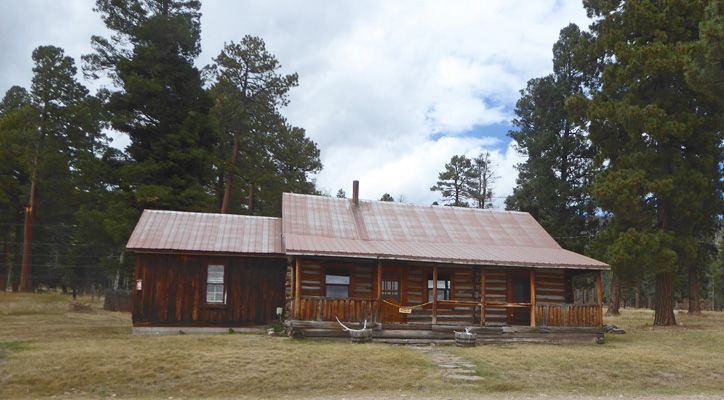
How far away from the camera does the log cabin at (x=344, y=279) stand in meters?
18.5

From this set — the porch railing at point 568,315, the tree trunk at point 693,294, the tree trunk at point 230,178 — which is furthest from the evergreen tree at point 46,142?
the tree trunk at point 693,294

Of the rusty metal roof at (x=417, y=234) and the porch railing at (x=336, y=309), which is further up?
the rusty metal roof at (x=417, y=234)

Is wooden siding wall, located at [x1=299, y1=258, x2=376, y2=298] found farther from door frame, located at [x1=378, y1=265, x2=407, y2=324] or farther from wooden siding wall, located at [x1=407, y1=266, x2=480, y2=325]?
wooden siding wall, located at [x1=407, y1=266, x2=480, y2=325]

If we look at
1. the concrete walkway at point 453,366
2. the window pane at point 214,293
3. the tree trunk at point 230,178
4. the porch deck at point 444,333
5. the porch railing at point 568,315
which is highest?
the tree trunk at point 230,178

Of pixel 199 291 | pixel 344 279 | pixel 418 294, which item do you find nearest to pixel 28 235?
pixel 199 291

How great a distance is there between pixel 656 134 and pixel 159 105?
2655 cm

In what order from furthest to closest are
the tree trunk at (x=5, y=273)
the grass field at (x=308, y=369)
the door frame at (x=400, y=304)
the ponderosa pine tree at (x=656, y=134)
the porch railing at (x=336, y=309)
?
the tree trunk at (x=5, y=273) < the ponderosa pine tree at (x=656, y=134) < the door frame at (x=400, y=304) < the porch railing at (x=336, y=309) < the grass field at (x=308, y=369)

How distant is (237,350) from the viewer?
14539 mm

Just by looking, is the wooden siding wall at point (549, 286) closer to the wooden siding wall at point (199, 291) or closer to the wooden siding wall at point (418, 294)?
the wooden siding wall at point (418, 294)

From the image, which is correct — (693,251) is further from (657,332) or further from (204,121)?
(204,121)

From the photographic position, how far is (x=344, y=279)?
20469mm

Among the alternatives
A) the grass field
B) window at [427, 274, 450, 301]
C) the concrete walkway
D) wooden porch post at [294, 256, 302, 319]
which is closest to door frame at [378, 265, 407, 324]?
window at [427, 274, 450, 301]

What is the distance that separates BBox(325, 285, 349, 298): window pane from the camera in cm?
2031

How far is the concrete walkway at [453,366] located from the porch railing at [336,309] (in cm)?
240
